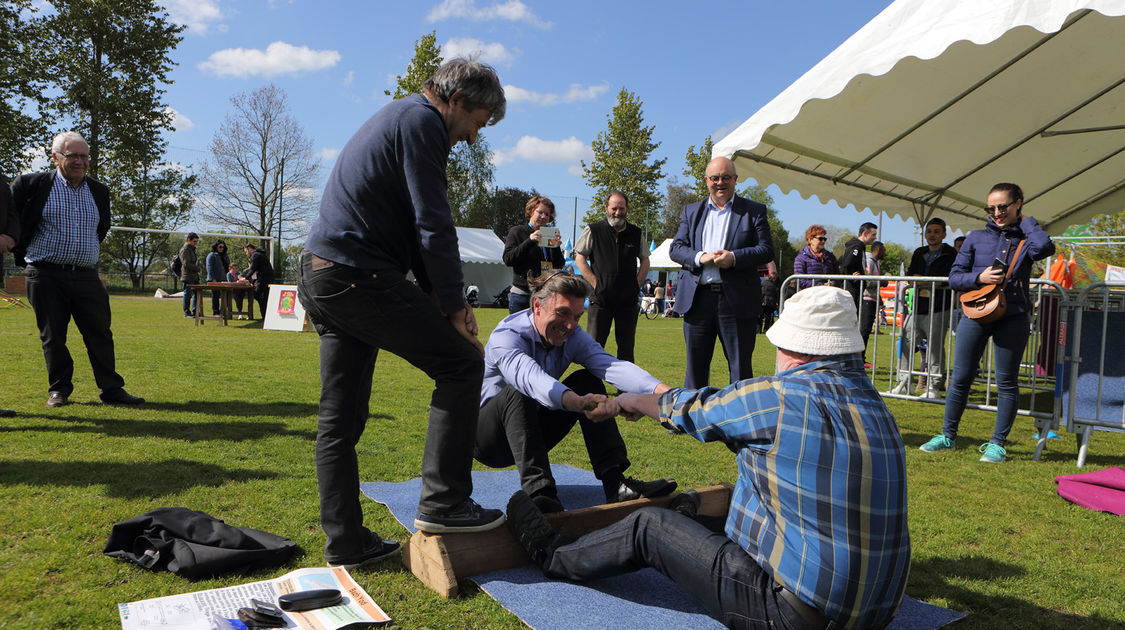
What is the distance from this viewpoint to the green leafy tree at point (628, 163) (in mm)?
43062

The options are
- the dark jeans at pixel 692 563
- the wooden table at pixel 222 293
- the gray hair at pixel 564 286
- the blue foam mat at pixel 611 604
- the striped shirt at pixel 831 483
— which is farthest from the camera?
the wooden table at pixel 222 293

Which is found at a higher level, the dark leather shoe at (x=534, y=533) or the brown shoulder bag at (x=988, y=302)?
the brown shoulder bag at (x=988, y=302)

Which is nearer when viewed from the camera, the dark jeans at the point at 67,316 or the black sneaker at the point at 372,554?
the black sneaker at the point at 372,554

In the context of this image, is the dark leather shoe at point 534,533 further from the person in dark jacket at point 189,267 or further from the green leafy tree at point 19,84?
the green leafy tree at point 19,84

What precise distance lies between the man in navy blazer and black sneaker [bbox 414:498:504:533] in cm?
284

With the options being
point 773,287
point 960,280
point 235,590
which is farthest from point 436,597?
point 773,287

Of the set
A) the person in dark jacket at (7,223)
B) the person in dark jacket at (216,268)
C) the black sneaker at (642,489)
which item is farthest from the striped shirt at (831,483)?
the person in dark jacket at (216,268)

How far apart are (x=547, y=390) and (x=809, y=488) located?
4.42 feet

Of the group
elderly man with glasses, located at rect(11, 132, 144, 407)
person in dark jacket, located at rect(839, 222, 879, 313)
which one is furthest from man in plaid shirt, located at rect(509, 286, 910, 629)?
person in dark jacket, located at rect(839, 222, 879, 313)

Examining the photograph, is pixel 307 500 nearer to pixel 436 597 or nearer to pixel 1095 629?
pixel 436 597

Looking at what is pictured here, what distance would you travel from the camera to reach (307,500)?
355 cm

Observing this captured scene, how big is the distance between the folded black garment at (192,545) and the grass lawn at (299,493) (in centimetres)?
A: 7

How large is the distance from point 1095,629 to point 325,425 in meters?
2.92

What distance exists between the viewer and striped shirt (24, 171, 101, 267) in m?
5.20
